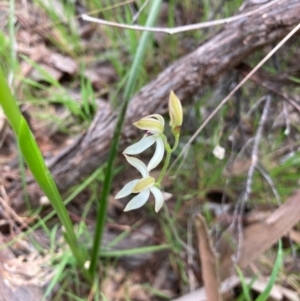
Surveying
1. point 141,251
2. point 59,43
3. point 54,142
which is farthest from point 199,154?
point 59,43

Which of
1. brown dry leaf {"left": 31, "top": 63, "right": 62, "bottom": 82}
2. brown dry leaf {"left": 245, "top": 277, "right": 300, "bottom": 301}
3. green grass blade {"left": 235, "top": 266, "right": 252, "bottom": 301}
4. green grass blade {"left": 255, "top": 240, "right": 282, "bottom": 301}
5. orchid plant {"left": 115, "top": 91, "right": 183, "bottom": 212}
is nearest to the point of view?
orchid plant {"left": 115, "top": 91, "right": 183, "bottom": 212}

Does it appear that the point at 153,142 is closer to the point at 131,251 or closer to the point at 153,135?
the point at 153,135

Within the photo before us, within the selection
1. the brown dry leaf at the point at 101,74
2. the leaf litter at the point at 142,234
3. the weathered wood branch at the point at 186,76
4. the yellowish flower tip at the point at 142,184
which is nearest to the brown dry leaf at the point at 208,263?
the leaf litter at the point at 142,234

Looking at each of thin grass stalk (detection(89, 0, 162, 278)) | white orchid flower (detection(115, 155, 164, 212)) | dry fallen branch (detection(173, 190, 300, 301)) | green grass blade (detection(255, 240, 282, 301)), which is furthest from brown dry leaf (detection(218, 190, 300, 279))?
white orchid flower (detection(115, 155, 164, 212))

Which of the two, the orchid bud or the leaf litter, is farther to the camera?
the leaf litter

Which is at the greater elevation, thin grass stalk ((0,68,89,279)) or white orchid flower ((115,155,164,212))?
thin grass stalk ((0,68,89,279))

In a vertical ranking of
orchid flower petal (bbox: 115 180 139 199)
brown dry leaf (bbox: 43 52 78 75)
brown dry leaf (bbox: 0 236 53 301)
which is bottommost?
brown dry leaf (bbox: 0 236 53 301)

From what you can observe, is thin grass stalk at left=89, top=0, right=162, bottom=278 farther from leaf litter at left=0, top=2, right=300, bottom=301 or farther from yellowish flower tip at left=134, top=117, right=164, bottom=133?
yellowish flower tip at left=134, top=117, right=164, bottom=133

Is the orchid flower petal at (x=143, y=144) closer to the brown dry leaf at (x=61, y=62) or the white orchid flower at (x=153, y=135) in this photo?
the white orchid flower at (x=153, y=135)
